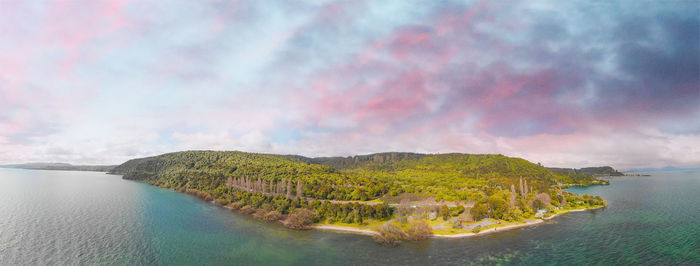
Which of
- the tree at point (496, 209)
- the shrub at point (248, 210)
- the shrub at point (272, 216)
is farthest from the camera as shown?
the shrub at point (248, 210)

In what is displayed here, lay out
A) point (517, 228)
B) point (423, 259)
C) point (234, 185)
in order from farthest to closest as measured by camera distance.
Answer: point (234, 185) < point (517, 228) < point (423, 259)

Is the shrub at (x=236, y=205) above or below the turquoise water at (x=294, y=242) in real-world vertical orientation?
above

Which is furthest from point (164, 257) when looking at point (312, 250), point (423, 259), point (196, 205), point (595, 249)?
point (595, 249)

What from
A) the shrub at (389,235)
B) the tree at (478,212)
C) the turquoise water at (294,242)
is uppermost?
the tree at (478,212)

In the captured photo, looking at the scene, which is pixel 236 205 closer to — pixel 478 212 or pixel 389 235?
pixel 389 235

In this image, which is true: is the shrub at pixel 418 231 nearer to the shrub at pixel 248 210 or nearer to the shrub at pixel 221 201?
the shrub at pixel 248 210

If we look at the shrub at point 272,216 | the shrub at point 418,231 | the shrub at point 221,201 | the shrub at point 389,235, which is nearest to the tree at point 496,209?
the shrub at point 418,231

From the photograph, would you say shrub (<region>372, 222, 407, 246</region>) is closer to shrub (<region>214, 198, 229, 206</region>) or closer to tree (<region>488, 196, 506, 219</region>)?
tree (<region>488, 196, 506, 219</region>)

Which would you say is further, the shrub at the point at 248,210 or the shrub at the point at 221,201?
the shrub at the point at 221,201

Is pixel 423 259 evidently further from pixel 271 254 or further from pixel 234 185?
pixel 234 185
